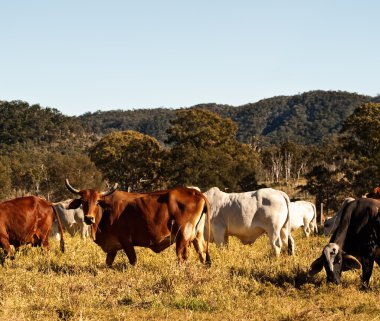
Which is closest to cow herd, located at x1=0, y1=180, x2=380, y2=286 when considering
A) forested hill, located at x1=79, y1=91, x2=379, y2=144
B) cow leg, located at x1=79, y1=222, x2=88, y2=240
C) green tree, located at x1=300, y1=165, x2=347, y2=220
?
cow leg, located at x1=79, y1=222, x2=88, y2=240

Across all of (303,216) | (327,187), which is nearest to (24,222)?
(303,216)

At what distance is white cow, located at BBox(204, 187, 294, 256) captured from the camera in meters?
12.6

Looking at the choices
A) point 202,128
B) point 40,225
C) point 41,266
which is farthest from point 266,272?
point 202,128

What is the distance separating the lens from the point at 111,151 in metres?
58.8

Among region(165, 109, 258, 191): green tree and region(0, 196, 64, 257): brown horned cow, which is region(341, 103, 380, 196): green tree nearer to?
region(165, 109, 258, 191): green tree

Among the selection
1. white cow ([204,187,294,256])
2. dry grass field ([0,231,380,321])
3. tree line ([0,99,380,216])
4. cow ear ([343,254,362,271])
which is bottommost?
dry grass field ([0,231,380,321])

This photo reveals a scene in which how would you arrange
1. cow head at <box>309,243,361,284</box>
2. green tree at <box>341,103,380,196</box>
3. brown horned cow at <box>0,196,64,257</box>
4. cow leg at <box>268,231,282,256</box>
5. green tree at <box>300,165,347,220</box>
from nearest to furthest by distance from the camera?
cow head at <box>309,243,361,284</box>, brown horned cow at <box>0,196,64,257</box>, cow leg at <box>268,231,282,256</box>, green tree at <box>341,103,380,196</box>, green tree at <box>300,165,347,220</box>

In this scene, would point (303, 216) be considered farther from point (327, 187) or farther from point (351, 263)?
point (327, 187)

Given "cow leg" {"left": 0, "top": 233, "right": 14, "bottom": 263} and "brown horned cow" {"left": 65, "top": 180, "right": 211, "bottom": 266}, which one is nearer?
"brown horned cow" {"left": 65, "top": 180, "right": 211, "bottom": 266}

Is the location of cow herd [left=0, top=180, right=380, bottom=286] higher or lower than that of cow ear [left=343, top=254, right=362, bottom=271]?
higher

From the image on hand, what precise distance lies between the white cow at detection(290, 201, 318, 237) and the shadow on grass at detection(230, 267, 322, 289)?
10267 millimetres

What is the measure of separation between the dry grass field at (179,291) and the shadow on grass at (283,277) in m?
0.02

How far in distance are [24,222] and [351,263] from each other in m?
6.86

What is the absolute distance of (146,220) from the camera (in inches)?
425
